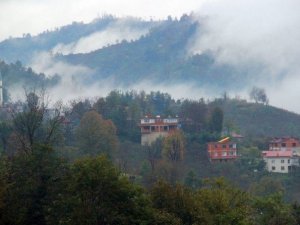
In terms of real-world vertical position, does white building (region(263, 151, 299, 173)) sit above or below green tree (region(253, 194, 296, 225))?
above

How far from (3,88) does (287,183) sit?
34.4 m

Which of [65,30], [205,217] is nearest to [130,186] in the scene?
[205,217]

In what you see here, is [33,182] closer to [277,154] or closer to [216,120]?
[277,154]

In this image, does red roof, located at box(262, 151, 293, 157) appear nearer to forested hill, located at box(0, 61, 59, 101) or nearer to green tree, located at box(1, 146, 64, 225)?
green tree, located at box(1, 146, 64, 225)

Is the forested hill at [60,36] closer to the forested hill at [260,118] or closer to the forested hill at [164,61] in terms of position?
the forested hill at [164,61]

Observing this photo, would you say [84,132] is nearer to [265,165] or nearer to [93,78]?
[265,165]

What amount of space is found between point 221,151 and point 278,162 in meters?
3.72

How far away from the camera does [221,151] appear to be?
40219 millimetres

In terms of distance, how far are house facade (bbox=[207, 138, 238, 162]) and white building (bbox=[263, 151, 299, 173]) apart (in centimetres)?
223

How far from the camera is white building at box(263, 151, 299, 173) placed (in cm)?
3941

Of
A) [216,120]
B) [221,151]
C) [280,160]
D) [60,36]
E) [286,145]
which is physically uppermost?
[60,36]

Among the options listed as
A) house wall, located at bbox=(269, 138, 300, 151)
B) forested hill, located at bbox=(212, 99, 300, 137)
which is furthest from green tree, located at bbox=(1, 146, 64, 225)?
forested hill, located at bbox=(212, 99, 300, 137)

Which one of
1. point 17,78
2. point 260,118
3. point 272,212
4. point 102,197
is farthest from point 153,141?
point 17,78

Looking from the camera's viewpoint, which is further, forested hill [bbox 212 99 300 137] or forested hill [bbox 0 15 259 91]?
forested hill [bbox 0 15 259 91]
